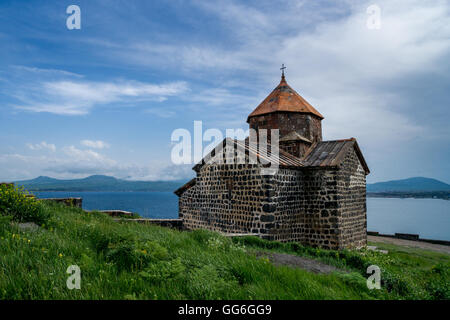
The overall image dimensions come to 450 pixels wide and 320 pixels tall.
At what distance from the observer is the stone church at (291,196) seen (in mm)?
13156

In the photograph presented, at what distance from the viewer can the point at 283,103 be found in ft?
59.2

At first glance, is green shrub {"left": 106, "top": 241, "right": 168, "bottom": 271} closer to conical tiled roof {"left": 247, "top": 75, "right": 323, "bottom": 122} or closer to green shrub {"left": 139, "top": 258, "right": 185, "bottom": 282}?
green shrub {"left": 139, "top": 258, "right": 185, "bottom": 282}

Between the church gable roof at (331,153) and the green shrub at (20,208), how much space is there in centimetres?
1161

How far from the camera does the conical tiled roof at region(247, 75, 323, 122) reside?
701 inches

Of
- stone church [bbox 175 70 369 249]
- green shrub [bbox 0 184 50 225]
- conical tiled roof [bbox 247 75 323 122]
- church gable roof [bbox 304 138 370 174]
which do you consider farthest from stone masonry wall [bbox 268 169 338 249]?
green shrub [bbox 0 184 50 225]

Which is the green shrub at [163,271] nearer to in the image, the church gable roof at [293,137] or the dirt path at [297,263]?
the dirt path at [297,263]

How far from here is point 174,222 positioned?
16172 mm

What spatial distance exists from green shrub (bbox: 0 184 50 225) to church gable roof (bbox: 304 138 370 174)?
11.6 m

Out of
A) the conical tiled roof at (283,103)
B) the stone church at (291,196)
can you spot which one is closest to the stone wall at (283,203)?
the stone church at (291,196)

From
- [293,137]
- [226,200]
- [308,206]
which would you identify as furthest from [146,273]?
[293,137]
